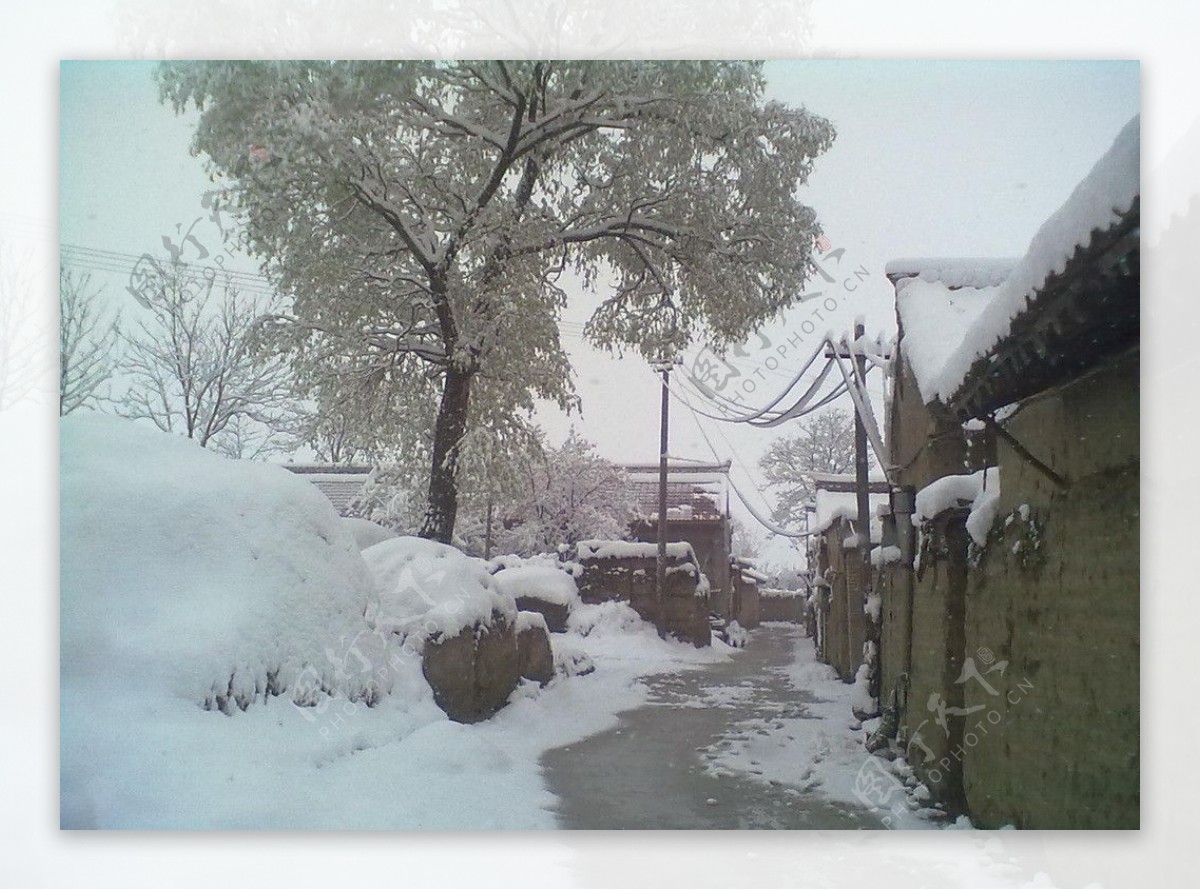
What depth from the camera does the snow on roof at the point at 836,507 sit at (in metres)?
3.74

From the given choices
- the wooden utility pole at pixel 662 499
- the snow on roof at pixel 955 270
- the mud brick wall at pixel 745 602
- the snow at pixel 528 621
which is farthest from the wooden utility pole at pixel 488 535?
the snow on roof at pixel 955 270

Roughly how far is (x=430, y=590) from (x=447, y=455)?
1.56ft

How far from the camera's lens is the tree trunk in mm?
3686

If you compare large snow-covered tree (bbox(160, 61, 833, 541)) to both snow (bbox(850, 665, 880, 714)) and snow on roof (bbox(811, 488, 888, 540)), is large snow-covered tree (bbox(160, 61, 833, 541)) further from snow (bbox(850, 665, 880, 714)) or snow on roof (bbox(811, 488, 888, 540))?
snow (bbox(850, 665, 880, 714))

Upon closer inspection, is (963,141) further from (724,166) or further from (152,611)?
(152,611)

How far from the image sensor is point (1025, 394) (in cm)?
303

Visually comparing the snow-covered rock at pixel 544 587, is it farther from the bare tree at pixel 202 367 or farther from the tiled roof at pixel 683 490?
the bare tree at pixel 202 367

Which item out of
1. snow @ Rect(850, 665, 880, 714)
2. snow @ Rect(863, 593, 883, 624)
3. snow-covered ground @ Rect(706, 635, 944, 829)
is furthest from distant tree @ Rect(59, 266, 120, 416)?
snow @ Rect(863, 593, 883, 624)

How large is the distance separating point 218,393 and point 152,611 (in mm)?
747

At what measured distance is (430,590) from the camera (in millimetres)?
3699

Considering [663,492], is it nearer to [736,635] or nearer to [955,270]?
[736,635]

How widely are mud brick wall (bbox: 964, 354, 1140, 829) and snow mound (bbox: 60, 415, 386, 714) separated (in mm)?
2082

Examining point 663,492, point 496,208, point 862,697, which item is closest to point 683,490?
point 663,492

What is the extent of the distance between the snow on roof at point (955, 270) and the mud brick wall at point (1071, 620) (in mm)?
483
